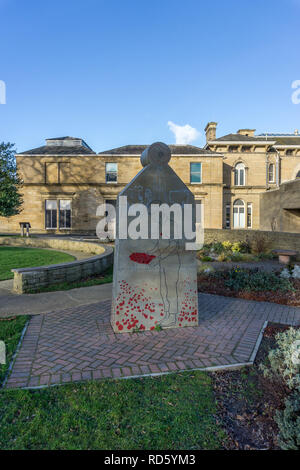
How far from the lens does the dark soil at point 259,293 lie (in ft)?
23.0

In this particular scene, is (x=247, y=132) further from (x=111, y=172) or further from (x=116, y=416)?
(x=116, y=416)

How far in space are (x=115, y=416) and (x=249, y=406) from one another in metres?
1.48

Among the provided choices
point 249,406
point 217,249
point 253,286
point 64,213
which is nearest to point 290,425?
point 249,406

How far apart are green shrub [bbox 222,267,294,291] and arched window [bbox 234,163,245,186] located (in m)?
28.6

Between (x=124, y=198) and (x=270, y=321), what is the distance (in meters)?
3.90

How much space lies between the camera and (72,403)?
2953 millimetres

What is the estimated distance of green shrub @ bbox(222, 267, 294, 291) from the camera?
26.5 ft

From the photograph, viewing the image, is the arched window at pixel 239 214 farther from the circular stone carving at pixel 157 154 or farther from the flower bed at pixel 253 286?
the circular stone carving at pixel 157 154

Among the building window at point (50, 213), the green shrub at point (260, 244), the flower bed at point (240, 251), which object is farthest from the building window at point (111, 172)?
the green shrub at point (260, 244)

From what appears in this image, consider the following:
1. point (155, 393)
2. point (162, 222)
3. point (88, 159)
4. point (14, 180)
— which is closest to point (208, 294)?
point (162, 222)

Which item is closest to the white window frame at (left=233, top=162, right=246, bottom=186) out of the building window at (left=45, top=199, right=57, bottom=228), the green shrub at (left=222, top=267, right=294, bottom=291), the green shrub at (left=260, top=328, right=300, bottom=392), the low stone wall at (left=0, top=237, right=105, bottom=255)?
the building window at (left=45, top=199, right=57, bottom=228)

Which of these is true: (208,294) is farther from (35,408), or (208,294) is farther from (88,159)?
(88,159)

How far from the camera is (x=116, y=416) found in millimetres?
2748

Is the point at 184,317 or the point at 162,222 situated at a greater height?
the point at 162,222
